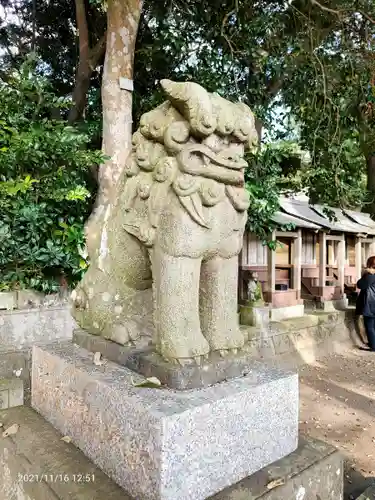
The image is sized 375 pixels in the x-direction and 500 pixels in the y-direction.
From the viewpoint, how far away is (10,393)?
2527mm

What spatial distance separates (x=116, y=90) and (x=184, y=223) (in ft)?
9.33

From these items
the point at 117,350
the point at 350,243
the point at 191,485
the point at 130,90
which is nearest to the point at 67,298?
the point at 130,90

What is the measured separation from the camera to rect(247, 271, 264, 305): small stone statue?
4789 millimetres

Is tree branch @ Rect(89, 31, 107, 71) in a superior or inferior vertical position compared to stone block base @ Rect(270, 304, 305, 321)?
superior

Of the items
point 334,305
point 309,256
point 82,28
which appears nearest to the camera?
point 82,28

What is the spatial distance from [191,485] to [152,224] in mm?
878

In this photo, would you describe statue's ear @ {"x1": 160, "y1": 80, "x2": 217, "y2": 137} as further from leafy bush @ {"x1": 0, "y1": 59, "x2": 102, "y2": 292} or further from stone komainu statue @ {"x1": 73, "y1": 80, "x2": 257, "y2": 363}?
leafy bush @ {"x1": 0, "y1": 59, "x2": 102, "y2": 292}

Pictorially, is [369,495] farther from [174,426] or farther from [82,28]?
[82,28]

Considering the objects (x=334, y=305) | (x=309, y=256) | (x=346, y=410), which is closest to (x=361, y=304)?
(x=334, y=305)

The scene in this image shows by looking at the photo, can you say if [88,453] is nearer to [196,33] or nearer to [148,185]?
[148,185]

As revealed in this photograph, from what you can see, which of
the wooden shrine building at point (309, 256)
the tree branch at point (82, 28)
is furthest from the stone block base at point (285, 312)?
the tree branch at point (82, 28)

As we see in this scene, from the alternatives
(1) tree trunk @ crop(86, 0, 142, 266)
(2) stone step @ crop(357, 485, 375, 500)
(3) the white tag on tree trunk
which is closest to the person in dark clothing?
(1) tree trunk @ crop(86, 0, 142, 266)

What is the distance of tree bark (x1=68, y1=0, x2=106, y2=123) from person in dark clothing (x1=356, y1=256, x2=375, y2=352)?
4.65 metres

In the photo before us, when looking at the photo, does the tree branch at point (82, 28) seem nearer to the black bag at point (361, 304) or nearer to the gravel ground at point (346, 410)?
the gravel ground at point (346, 410)
